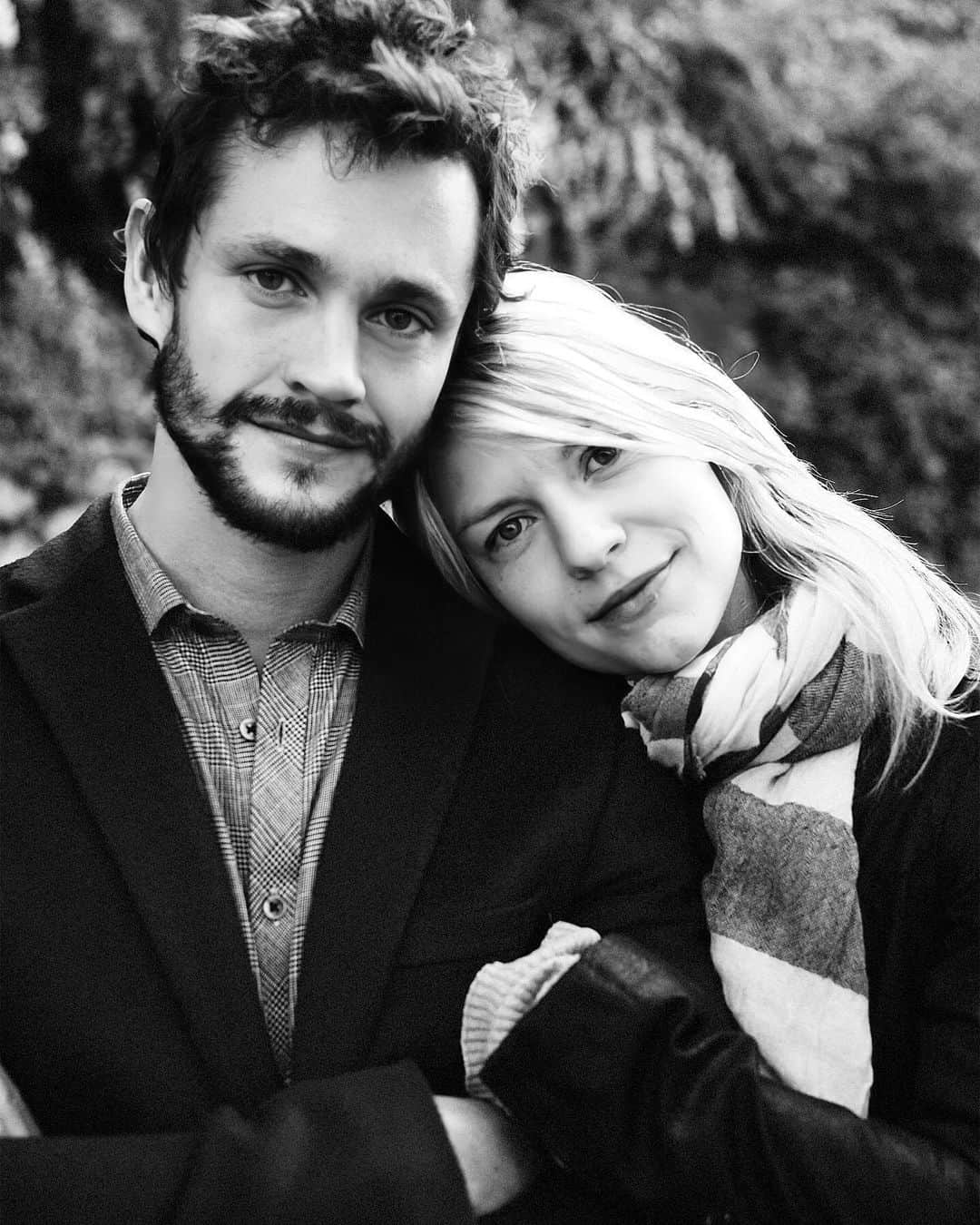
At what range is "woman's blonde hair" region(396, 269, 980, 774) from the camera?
191 centimetres

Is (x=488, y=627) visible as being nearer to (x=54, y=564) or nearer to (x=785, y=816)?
(x=785, y=816)

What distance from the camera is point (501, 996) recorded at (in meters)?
1.59

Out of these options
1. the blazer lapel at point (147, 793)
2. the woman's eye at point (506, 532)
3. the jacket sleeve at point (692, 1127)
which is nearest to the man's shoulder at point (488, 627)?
the woman's eye at point (506, 532)

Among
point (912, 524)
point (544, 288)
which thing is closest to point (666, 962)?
point (544, 288)

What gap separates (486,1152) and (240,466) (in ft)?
3.05

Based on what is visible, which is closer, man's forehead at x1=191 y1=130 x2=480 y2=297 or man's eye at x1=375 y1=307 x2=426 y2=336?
man's forehead at x1=191 y1=130 x2=480 y2=297

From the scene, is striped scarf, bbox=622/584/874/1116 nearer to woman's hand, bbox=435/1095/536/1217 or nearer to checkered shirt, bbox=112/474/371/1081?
woman's hand, bbox=435/1095/536/1217

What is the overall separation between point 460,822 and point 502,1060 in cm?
35

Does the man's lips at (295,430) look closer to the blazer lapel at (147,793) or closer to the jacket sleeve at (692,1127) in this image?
the blazer lapel at (147,793)

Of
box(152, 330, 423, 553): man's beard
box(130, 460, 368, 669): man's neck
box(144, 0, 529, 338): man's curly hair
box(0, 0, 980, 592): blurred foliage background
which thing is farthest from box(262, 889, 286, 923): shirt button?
box(0, 0, 980, 592): blurred foliage background

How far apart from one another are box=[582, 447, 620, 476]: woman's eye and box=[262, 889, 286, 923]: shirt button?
2.50 feet

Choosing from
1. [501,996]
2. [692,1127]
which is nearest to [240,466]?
[501,996]

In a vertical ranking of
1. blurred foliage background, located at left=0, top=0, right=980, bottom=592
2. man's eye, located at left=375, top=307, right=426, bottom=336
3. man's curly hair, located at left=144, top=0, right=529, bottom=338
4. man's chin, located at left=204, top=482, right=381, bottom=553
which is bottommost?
blurred foliage background, located at left=0, top=0, right=980, bottom=592

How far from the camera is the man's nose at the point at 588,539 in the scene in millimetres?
1891
